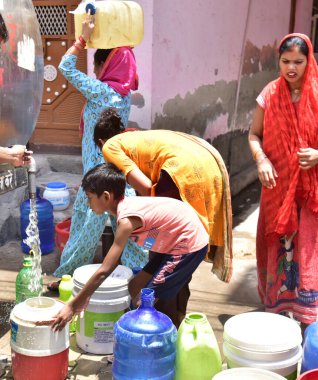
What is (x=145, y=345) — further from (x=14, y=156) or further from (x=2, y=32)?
(x=2, y=32)

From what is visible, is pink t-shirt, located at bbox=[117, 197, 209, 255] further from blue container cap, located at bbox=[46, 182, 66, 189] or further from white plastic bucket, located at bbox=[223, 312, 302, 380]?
blue container cap, located at bbox=[46, 182, 66, 189]

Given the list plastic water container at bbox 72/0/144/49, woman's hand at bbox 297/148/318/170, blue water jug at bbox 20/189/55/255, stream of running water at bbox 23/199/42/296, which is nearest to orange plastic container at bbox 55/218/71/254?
blue water jug at bbox 20/189/55/255

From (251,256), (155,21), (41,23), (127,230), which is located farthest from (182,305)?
(41,23)

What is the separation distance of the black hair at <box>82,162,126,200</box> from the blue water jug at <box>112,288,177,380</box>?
55 cm

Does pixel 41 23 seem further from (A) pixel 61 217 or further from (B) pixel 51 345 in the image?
(B) pixel 51 345

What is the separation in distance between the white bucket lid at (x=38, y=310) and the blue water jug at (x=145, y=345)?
1.16 feet

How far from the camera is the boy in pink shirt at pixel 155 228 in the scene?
9.74 ft

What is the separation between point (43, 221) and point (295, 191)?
235cm

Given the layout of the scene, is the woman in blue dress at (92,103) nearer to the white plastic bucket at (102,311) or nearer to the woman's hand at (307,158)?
the white plastic bucket at (102,311)

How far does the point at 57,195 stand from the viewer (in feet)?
18.1

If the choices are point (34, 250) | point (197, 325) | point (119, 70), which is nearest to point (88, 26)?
point (119, 70)

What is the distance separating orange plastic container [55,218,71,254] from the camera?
4863 mm

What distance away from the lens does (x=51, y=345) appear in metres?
2.96

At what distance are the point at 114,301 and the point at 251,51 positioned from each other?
5.63m
